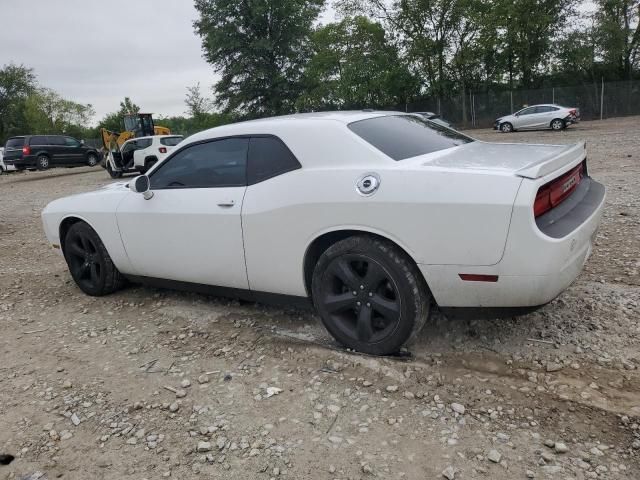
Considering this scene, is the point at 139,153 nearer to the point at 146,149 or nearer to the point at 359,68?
the point at 146,149

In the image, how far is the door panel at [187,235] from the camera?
363 centimetres

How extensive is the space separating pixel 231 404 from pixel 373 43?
1465 inches

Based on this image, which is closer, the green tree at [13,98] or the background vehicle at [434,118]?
the background vehicle at [434,118]

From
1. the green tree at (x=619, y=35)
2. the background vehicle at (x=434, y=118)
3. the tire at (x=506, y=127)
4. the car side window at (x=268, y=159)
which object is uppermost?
the green tree at (x=619, y=35)

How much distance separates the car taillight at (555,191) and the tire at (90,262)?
3.66 metres

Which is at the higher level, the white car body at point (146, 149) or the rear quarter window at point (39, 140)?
the rear quarter window at point (39, 140)

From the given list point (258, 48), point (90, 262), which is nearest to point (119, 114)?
point (258, 48)

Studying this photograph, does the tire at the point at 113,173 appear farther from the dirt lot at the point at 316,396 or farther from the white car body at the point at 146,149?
the dirt lot at the point at 316,396

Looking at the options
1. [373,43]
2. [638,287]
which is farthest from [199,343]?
[373,43]

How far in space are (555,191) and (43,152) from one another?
2555 cm

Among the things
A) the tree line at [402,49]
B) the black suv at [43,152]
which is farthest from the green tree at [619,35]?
the black suv at [43,152]

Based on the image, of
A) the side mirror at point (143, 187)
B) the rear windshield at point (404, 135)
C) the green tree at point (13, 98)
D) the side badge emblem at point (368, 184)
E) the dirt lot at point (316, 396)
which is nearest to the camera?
the dirt lot at point (316, 396)

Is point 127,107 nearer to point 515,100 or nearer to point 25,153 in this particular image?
point 25,153

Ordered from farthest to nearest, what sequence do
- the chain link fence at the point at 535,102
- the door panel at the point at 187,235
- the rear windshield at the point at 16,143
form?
the chain link fence at the point at 535,102
the rear windshield at the point at 16,143
the door panel at the point at 187,235
